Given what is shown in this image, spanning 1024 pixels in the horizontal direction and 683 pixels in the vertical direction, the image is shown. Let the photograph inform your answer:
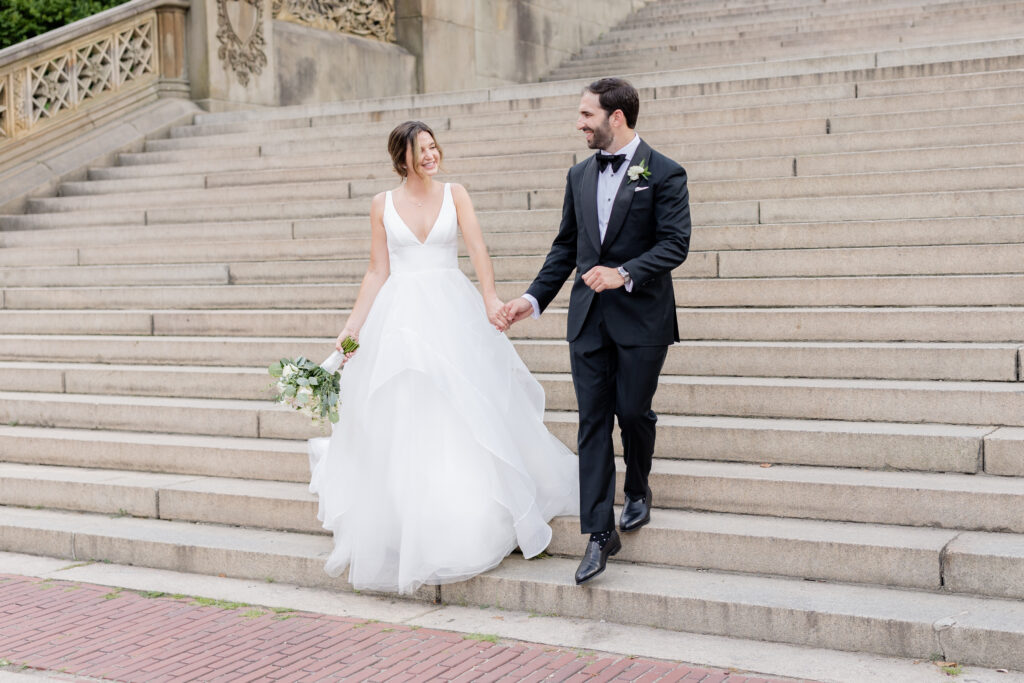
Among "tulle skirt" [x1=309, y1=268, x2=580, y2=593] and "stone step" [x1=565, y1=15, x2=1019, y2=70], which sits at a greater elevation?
"stone step" [x1=565, y1=15, x2=1019, y2=70]

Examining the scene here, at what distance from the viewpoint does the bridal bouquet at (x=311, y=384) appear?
581 centimetres

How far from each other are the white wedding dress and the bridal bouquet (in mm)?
98

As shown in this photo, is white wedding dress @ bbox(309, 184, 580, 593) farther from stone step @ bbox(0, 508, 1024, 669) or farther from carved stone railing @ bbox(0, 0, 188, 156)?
carved stone railing @ bbox(0, 0, 188, 156)

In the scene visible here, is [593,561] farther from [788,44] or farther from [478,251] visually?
[788,44]

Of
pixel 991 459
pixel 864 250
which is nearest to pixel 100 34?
pixel 864 250

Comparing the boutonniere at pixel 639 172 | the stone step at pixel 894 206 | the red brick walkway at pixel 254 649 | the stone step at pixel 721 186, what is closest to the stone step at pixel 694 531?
the red brick walkway at pixel 254 649

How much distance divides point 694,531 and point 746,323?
6.77 feet

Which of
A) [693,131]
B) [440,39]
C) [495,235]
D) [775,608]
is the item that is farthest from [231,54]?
[775,608]

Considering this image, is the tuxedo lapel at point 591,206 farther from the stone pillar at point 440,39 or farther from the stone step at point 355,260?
the stone pillar at point 440,39

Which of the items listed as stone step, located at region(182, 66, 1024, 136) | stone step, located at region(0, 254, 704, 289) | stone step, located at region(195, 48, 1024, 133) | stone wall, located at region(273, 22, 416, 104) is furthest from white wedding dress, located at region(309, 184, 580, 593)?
stone wall, located at region(273, 22, 416, 104)

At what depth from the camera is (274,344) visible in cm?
849

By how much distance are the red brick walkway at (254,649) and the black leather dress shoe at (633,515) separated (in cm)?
85

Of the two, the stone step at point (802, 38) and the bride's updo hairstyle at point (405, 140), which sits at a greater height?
the stone step at point (802, 38)

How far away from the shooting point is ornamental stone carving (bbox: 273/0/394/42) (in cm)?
1730
